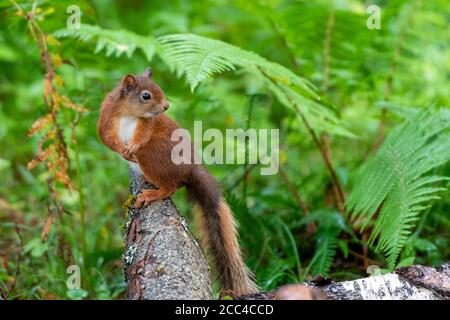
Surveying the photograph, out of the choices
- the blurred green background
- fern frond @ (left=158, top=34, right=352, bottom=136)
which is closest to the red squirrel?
fern frond @ (left=158, top=34, right=352, bottom=136)

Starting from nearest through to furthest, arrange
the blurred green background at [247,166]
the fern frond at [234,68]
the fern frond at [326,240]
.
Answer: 1. the fern frond at [234,68]
2. the fern frond at [326,240]
3. the blurred green background at [247,166]

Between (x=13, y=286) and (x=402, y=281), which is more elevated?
(x=402, y=281)

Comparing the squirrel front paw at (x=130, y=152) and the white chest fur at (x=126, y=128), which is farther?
the white chest fur at (x=126, y=128)

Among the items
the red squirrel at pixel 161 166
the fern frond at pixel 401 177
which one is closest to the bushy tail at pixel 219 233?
the red squirrel at pixel 161 166

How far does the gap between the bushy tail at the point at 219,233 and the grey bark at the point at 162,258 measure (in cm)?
23

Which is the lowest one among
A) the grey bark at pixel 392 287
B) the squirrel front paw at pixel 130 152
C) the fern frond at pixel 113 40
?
the grey bark at pixel 392 287

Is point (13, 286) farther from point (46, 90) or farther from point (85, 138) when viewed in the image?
point (85, 138)

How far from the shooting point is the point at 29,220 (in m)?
5.98

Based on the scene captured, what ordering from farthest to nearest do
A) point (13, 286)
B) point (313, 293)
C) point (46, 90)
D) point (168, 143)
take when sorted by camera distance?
point (46, 90) → point (13, 286) → point (168, 143) → point (313, 293)

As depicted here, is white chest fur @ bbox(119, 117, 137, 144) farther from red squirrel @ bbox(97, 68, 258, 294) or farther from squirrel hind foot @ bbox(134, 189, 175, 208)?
squirrel hind foot @ bbox(134, 189, 175, 208)

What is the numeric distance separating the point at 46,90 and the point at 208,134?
5.09 feet

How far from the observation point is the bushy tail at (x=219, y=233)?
3766 mm

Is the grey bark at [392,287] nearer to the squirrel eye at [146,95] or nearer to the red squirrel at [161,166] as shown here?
the red squirrel at [161,166]
